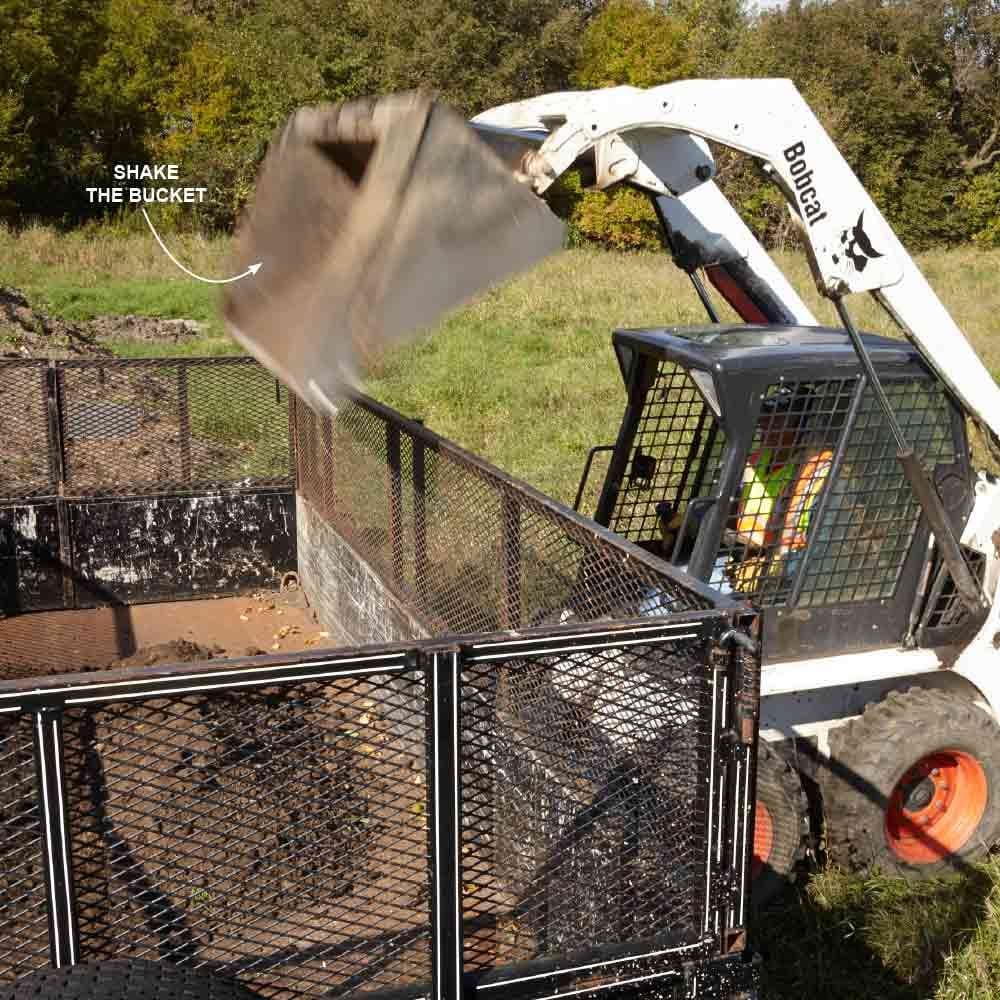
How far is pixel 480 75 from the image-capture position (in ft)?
121

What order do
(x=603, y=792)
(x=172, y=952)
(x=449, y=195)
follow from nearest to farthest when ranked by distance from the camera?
(x=172, y=952) < (x=603, y=792) < (x=449, y=195)

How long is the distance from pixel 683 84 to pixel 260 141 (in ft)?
99.9

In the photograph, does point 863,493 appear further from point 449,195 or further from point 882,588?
point 449,195

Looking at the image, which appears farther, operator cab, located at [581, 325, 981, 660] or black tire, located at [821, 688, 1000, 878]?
black tire, located at [821, 688, 1000, 878]

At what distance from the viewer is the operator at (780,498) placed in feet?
14.6

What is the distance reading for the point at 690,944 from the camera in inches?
108

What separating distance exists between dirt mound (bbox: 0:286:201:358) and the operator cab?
11.5 metres

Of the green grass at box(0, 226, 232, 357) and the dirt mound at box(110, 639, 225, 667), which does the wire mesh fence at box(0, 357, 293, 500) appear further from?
the green grass at box(0, 226, 232, 357)

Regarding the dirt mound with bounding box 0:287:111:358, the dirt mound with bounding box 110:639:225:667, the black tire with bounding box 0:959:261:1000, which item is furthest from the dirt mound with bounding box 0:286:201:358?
the black tire with bounding box 0:959:261:1000

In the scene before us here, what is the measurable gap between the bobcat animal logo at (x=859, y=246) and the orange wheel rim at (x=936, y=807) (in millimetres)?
1959

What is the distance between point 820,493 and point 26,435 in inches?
209

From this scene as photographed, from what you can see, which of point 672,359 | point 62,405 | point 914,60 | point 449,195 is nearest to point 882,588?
point 672,359

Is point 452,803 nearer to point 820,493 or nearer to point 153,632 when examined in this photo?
point 820,493

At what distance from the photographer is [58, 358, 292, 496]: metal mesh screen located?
748 cm
